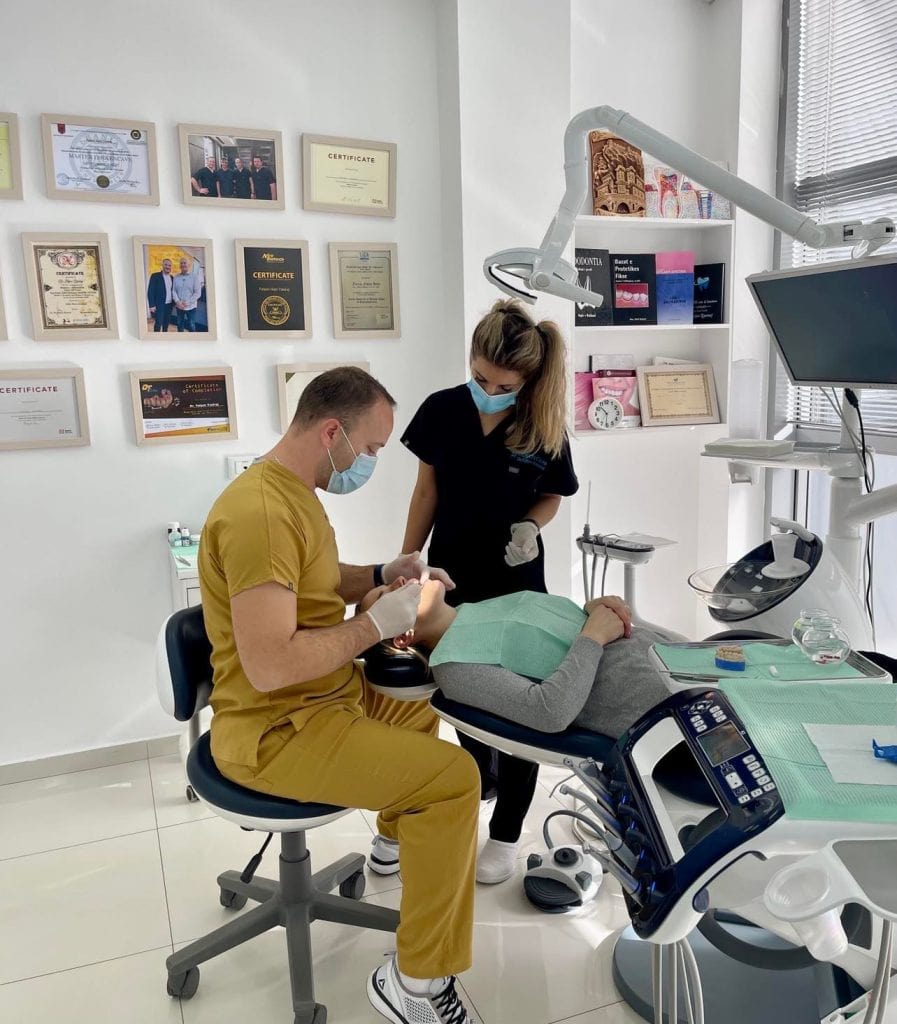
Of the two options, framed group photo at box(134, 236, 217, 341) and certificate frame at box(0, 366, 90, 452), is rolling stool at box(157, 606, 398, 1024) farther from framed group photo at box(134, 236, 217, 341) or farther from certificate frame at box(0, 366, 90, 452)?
framed group photo at box(134, 236, 217, 341)

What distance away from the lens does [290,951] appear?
1781 millimetres

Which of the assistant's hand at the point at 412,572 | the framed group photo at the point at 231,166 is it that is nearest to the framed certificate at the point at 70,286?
the framed group photo at the point at 231,166

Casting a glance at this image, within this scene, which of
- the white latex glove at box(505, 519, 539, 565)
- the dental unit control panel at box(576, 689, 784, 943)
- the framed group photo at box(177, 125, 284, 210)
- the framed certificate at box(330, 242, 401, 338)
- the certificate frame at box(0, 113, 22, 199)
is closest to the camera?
the dental unit control panel at box(576, 689, 784, 943)

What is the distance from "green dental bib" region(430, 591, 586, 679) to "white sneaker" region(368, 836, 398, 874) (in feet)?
2.90

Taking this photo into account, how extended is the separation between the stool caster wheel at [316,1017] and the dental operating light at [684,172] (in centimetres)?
147

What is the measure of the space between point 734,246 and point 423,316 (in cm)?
121

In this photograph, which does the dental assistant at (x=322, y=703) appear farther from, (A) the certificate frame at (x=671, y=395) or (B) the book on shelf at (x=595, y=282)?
(A) the certificate frame at (x=671, y=395)

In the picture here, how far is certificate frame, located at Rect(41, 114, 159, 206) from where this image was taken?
2527mm

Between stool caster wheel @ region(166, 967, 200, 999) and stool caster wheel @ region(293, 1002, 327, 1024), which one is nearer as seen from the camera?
stool caster wheel @ region(293, 1002, 327, 1024)

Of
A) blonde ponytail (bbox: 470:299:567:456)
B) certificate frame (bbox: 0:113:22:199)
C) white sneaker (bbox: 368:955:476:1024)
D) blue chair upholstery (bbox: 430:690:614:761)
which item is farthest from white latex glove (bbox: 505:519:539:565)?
certificate frame (bbox: 0:113:22:199)

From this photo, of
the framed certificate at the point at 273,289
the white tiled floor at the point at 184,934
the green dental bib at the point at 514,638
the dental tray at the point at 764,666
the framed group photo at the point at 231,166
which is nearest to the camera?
the dental tray at the point at 764,666

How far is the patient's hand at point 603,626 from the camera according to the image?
1.60m

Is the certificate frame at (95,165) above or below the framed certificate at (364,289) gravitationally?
above

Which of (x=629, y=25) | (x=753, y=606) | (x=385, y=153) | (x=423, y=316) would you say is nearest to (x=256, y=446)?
(x=423, y=316)
